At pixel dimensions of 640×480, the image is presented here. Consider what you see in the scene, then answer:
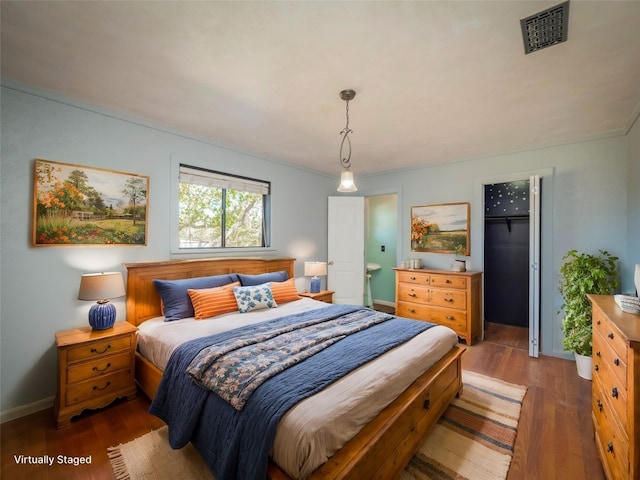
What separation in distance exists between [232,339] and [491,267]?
450 centimetres

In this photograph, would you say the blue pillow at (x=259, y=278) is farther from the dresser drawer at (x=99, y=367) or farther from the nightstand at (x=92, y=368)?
the dresser drawer at (x=99, y=367)

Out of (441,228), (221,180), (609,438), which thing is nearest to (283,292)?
(221,180)

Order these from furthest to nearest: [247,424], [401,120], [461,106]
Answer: [401,120] → [461,106] → [247,424]

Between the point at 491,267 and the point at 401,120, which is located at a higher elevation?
the point at 401,120

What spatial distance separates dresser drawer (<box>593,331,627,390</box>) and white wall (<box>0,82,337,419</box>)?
3652mm

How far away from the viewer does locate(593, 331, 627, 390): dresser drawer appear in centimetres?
140

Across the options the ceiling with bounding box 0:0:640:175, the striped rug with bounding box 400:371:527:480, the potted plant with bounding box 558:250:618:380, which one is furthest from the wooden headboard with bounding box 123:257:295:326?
the potted plant with bounding box 558:250:618:380

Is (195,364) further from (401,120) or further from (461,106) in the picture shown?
(461,106)

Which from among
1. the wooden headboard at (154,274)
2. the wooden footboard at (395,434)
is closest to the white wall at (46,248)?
the wooden headboard at (154,274)

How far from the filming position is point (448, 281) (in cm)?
388

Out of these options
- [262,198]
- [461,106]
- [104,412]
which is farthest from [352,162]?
[104,412]

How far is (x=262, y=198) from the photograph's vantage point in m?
4.21

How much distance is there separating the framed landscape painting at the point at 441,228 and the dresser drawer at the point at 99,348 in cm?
400

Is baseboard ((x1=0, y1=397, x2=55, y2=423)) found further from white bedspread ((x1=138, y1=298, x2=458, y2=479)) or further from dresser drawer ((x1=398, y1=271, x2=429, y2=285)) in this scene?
dresser drawer ((x1=398, y1=271, x2=429, y2=285))
